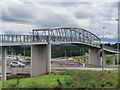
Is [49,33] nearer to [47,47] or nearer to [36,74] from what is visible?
[47,47]

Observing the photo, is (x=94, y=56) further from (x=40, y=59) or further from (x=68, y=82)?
(x=68, y=82)

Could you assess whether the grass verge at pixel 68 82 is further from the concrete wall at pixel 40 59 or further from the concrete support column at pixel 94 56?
the concrete support column at pixel 94 56

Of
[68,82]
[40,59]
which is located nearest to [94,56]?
[40,59]

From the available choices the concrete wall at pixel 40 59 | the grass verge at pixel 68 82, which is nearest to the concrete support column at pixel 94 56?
the concrete wall at pixel 40 59

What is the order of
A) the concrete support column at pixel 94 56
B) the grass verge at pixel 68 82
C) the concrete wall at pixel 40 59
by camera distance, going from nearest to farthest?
the grass verge at pixel 68 82 < the concrete wall at pixel 40 59 < the concrete support column at pixel 94 56

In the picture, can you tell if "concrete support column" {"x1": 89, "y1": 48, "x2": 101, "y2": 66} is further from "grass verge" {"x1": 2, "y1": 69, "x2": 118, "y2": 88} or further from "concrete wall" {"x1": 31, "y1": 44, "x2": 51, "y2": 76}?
"grass verge" {"x1": 2, "y1": 69, "x2": 118, "y2": 88}

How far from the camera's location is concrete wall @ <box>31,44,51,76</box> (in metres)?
29.2

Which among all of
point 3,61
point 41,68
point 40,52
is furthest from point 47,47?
point 3,61

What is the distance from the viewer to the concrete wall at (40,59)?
2923 centimetres

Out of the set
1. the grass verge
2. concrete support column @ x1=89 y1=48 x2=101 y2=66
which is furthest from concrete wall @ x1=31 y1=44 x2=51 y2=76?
concrete support column @ x1=89 y1=48 x2=101 y2=66

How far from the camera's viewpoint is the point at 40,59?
30.8m

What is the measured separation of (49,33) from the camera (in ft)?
108

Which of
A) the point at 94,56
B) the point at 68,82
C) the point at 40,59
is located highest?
the point at 40,59

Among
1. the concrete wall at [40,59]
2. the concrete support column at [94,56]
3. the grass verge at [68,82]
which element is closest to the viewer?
the grass verge at [68,82]
